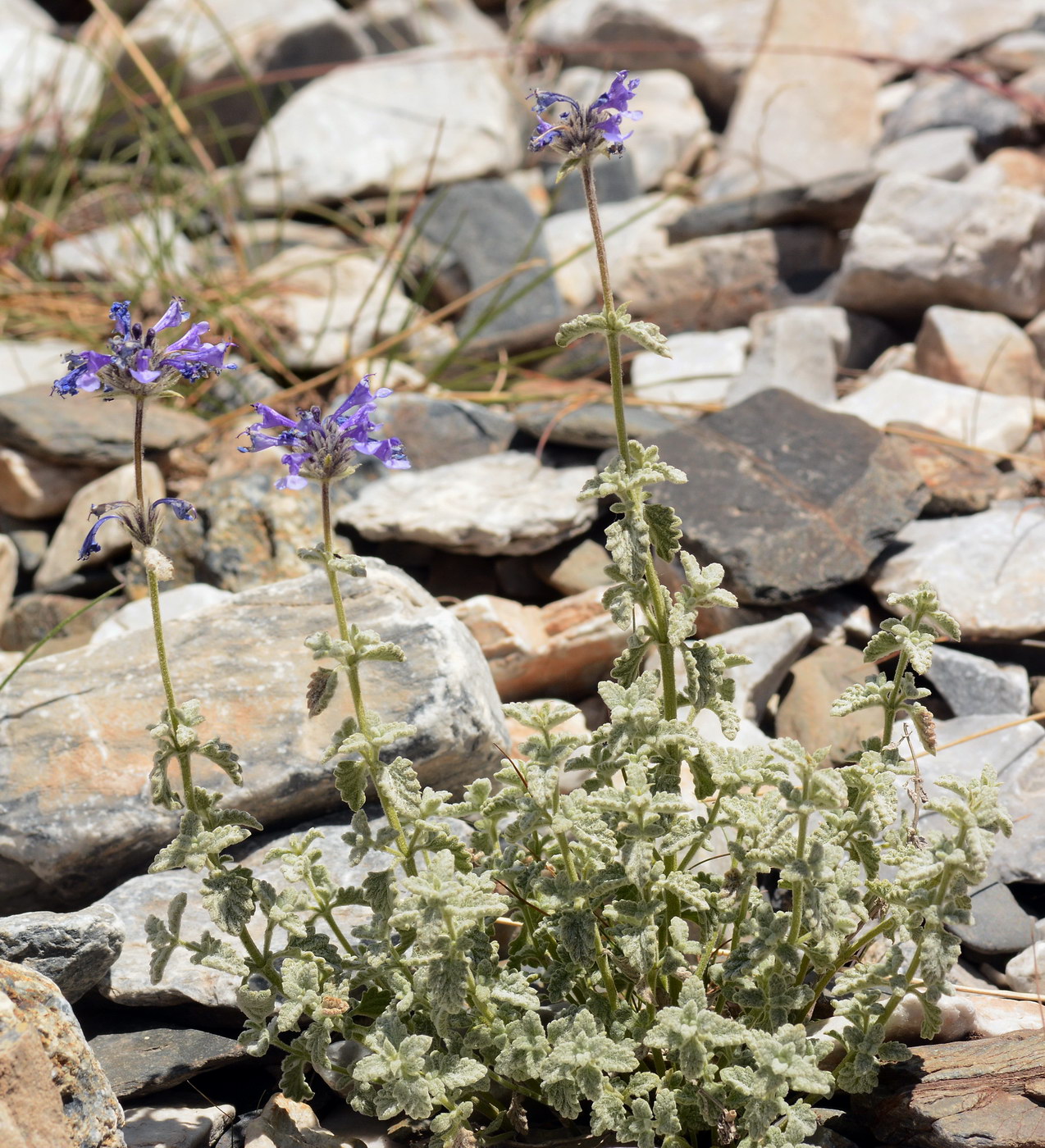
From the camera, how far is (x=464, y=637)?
11.2ft

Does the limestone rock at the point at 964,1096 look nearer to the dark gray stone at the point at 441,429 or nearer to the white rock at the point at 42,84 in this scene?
the dark gray stone at the point at 441,429

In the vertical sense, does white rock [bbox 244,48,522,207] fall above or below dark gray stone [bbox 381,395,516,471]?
above

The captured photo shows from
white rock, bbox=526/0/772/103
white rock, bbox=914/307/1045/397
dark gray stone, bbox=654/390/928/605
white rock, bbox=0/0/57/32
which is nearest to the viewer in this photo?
dark gray stone, bbox=654/390/928/605

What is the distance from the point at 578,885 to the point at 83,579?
3.02 m

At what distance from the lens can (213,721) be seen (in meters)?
3.29

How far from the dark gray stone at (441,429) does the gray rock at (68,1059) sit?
9.83ft

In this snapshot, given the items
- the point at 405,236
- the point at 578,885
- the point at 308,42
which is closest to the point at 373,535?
the point at 578,885

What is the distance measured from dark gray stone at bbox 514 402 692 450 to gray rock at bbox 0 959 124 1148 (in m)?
2.88

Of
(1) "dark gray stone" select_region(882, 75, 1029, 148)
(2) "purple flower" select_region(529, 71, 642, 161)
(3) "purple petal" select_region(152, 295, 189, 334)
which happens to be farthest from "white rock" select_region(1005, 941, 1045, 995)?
(1) "dark gray stone" select_region(882, 75, 1029, 148)

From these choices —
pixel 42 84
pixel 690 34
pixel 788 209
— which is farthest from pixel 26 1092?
pixel 690 34

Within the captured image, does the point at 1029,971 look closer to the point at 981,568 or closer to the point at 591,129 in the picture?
the point at 981,568

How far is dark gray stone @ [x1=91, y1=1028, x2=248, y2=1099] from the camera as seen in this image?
8.71 ft

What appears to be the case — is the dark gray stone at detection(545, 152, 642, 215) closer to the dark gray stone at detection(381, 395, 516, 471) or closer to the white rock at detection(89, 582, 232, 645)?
the dark gray stone at detection(381, 395, 516, 471)

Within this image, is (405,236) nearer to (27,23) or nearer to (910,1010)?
(27,23)
